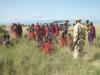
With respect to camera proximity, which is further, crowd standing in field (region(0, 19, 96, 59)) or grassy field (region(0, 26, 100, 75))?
crowd standing in field (region(0, 19, 96, 59))

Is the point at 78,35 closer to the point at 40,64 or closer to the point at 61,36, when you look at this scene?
the point at 40,64

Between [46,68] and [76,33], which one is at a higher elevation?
[76,33]

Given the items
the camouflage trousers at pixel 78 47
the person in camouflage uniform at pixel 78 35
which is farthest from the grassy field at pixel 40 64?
the person in camouflage uniform at pixel 78 35

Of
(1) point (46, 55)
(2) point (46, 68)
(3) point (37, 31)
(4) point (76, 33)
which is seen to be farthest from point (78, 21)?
(3) point (37, 31)

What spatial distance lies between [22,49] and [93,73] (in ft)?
16.6

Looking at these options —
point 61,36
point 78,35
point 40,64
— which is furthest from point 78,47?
point 61,36

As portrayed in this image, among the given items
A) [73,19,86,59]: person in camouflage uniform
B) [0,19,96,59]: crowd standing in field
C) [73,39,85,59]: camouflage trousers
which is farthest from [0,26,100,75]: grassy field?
[0,19,96,59]: crowd standing in field

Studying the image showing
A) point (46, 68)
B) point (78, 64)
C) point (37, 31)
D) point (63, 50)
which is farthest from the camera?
point (37, 31)

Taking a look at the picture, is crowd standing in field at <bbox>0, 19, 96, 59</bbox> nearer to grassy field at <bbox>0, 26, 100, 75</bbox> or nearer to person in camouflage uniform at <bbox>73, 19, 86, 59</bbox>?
person in camouflage uniform at <bbox>73, 19, 86, 59</bbox>

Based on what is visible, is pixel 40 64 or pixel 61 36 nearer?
pixel 40 64

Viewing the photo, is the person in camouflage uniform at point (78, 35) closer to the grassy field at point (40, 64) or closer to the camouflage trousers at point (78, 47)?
the camouflage trousers at point (78, 47)

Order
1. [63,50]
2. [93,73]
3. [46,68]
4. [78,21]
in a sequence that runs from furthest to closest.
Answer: [63,50]
[78,21]
[46,68]
[93,73]

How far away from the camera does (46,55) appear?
14906 mm

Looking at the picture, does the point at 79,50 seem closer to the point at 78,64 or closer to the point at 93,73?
the point at 78,64
